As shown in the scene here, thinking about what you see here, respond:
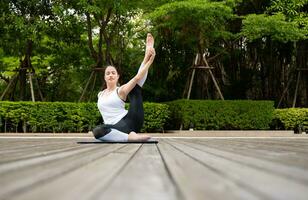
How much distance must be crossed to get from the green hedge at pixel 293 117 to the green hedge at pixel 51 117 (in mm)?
4107

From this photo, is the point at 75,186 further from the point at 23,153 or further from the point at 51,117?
the point at 51,117

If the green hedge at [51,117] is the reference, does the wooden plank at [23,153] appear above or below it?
above

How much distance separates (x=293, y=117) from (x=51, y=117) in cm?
755

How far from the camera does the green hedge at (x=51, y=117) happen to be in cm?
1292

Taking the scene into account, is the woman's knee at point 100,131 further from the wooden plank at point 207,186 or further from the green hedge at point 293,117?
the green hedge at point 293,117

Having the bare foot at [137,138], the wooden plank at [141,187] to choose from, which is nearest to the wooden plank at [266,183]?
the wooden plank at [141,187]

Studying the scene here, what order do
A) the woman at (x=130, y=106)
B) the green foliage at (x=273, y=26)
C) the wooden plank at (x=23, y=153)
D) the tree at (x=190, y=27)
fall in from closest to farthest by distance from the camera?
the wooden plank at (x=23, y=153) < the woman at (x=130, y=106) < the tree at (x=190, y=27) < the green foliage at (x=273, y=26)

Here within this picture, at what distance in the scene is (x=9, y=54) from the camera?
15.9m

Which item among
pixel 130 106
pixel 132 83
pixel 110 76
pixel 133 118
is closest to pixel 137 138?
pixel 133 118

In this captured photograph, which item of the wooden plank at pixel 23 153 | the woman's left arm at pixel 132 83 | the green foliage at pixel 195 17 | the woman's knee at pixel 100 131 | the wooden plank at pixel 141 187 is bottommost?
the woman's knee at pixel 100 131

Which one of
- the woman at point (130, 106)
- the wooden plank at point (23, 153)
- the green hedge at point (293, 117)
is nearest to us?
the wooden plank at point (23, 153)

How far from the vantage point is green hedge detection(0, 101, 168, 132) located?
12.9 meters

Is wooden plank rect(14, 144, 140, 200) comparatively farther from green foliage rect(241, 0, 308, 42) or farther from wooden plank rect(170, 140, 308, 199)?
green foliage rect(241, 0, 308, 42)

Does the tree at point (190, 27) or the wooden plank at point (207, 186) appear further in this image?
the tree at point (190, 27)
